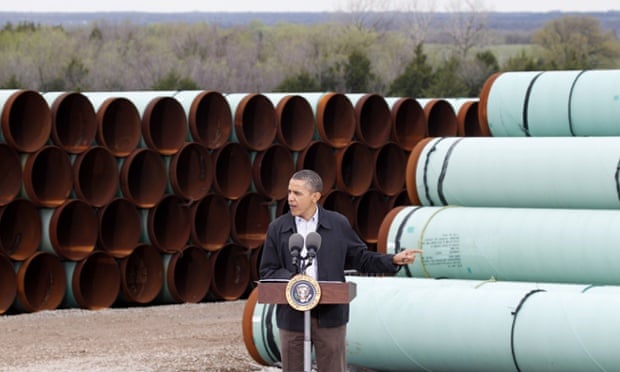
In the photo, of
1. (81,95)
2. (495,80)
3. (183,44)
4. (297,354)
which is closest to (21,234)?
(81,95)

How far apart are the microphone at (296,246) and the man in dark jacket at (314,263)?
304mm

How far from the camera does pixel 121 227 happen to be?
1436 cm

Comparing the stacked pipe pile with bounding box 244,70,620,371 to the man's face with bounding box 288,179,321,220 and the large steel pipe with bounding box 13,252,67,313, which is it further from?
the large steel pipe with bounding box 13,252,67,313

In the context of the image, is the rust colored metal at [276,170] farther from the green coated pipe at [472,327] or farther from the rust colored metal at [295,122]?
the green coated pipe at [472,327]

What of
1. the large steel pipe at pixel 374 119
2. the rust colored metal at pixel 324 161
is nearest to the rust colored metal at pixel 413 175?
the rust colored metal at pixel 324 161

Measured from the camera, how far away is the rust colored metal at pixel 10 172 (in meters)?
13.2

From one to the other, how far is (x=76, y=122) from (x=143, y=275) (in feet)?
5.98

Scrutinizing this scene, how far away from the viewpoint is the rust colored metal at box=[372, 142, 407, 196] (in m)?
17.0

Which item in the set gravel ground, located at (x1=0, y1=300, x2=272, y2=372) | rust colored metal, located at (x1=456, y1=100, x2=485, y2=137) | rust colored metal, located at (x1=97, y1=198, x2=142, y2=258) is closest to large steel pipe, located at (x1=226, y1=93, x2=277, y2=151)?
rust colored metal, located at (x1=97, y1=198, x2=142, y2=258)

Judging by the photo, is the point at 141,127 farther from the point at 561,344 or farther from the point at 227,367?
the point at 561,344

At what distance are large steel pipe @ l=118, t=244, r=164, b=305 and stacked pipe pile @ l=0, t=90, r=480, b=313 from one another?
1cm

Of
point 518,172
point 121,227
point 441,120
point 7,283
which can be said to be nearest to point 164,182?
point 121,227

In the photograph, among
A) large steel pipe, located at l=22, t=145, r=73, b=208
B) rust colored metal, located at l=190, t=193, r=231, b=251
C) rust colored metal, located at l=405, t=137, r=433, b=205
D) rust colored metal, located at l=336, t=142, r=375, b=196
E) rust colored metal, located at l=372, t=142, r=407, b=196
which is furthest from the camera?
rust colored metal, located at l=372, t=142, r=407, b=196

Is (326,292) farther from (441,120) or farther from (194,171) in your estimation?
(441,120)
